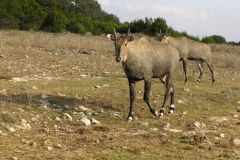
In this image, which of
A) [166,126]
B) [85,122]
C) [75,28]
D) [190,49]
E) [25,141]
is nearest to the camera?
[25,141]

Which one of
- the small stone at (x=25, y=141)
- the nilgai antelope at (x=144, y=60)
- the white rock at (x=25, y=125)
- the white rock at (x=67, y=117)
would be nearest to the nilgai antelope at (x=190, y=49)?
the nilgai antelope at (x=144, y=60)

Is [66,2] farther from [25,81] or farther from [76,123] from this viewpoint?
[76,123]

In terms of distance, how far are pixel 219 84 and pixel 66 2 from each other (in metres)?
65.3

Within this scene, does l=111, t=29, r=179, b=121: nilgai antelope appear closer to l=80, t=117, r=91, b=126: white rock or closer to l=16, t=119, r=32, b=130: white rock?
l=80, t=117, r=91, b=126: white rock

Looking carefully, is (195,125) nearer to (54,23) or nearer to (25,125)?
(25,125)

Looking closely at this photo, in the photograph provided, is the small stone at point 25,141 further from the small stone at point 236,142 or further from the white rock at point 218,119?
the white rock at point 218,119

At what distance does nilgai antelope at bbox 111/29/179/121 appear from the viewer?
1319 cm

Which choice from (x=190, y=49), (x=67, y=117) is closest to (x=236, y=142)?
(x=67, y=117)

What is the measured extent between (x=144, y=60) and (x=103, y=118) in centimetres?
198

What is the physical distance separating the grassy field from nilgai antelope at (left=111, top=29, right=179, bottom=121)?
31.3 inches

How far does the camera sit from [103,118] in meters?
13.0

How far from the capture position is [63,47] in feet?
117

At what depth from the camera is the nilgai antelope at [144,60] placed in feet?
43.3

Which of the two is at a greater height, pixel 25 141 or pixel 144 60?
pixel 144 60
